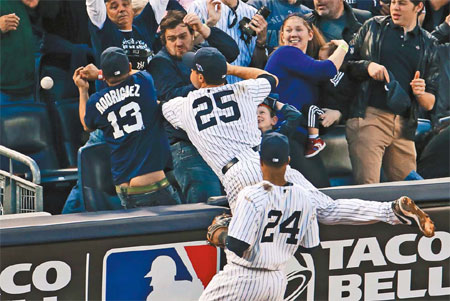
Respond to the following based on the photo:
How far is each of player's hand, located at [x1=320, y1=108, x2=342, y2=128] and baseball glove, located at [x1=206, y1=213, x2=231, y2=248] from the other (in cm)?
146

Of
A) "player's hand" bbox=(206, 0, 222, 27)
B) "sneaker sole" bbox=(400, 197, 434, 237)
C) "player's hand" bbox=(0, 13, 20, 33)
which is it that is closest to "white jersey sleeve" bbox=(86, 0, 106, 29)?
"player's hand" bbox=(0, 13, 20, 33)

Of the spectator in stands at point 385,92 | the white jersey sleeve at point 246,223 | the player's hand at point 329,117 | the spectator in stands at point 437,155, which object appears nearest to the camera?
the white jersey sleeve at point 246,223

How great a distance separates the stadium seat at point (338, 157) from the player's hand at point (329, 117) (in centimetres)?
14

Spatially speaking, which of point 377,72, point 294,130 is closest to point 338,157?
point 294,130

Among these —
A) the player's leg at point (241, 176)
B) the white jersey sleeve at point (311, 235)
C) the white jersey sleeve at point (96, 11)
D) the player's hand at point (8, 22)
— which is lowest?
the white jersey sleeve at point (311, 235)

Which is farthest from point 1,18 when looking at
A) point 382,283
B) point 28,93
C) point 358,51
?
point 382,283

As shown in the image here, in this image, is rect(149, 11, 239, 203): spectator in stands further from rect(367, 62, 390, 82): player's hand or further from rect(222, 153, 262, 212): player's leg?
rect(367, 62, 390, 82): player's hand

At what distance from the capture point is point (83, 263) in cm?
581

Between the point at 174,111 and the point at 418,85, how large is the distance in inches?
88.3

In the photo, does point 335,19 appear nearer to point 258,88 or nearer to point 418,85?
point 418,85

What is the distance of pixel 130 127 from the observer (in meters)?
6.21

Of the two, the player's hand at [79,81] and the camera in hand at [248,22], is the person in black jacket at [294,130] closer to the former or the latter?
the camera in hand at [248,22]

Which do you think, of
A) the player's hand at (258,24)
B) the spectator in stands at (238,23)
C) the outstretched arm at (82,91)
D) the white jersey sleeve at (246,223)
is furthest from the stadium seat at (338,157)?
the outstretched arm at (82,91)

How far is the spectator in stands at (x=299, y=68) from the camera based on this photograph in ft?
21.6
